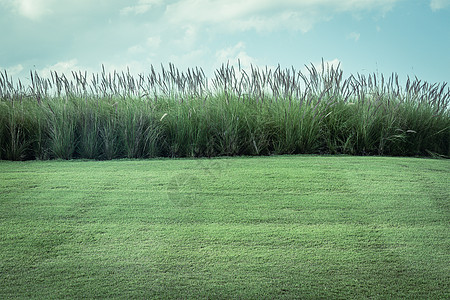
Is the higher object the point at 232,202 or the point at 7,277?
the point at 232,202

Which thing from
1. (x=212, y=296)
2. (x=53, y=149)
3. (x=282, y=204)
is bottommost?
(x=212, y=296)

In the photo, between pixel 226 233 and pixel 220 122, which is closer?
pixel 226 233

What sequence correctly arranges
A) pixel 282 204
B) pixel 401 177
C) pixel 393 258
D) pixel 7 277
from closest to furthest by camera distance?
pixel 7 277 < pixel 393 258 < pixel 282 204 < pixel 401 177

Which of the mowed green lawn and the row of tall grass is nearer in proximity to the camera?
the mowed green lawn

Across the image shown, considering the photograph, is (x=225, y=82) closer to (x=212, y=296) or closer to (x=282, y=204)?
(x=282, y=204)

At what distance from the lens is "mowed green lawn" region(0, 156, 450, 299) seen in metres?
1.83

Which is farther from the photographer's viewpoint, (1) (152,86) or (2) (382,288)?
(1) (152,86)

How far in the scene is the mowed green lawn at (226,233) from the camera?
1.83 m

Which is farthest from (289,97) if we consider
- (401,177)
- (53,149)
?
(53,149)

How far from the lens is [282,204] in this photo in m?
2.60

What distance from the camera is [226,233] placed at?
2207mm

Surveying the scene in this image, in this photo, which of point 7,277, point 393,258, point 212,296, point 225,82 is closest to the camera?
point 212,296

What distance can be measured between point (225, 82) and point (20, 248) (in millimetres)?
3381

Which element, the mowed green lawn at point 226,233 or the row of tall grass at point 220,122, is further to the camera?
the row of tall grass at point 220,122
